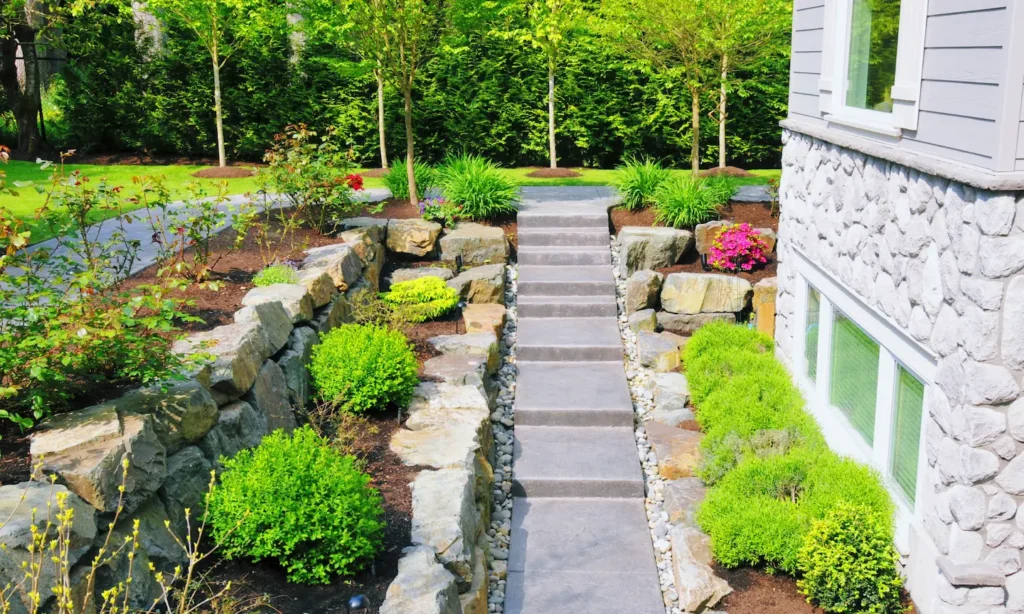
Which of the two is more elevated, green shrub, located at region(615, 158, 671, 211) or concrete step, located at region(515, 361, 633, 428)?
green shrub, located at region(615, 158, 671, 211)

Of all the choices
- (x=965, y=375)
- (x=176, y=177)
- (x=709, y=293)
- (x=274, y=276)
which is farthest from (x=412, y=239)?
(x=965, y=375)

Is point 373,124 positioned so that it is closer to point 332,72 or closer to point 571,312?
point 332,72

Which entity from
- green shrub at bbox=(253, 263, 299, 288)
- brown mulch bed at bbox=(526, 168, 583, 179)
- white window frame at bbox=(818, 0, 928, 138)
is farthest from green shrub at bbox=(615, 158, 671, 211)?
green shrub at bbox=(253, 263, 299, 288)

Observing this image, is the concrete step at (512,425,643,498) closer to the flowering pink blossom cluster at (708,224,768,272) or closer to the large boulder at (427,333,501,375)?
the large boulder at (427,333,501,375)

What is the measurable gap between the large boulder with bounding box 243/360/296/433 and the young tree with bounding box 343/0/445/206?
208 inches

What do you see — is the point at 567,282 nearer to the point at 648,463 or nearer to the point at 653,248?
the point at 653,248

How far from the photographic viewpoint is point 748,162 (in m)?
15.5

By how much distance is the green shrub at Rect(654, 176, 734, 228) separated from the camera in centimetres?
1033

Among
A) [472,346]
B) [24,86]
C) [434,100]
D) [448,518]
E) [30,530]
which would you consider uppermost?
[24,86]

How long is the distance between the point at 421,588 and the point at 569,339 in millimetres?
4970

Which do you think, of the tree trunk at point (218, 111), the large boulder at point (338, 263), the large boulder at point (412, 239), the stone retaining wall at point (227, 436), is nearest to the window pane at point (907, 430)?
the stone retaining wall at point (227, 436)

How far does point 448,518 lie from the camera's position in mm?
5168

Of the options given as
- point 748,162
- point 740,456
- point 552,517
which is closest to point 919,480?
point 740,456

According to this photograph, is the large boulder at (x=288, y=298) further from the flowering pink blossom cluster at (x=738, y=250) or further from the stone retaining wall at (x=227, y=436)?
the flowering pink blossom cluster at (x=738, y=250)
